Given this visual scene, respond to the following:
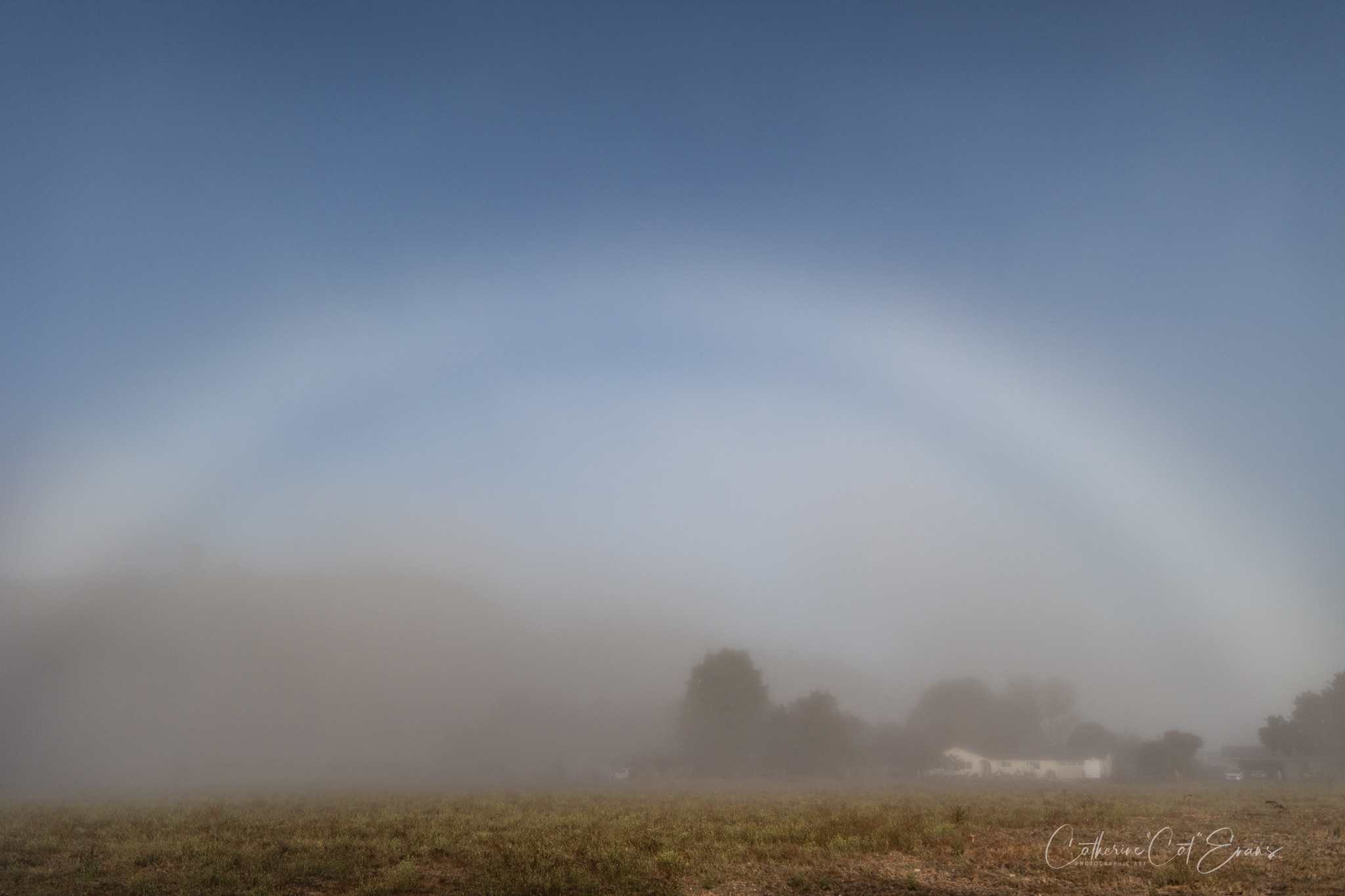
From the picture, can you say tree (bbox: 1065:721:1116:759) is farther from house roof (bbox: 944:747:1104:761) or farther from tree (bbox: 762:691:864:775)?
tree (bbox: 762:691:864:775)

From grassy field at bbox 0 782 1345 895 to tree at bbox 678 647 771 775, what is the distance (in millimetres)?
85631

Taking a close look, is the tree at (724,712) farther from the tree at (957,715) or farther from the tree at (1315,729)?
the tree at (1315,729)

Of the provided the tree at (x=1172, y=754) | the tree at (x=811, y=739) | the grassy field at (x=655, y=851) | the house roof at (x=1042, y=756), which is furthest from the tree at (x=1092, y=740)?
the grassy field at (x=655, y=851)

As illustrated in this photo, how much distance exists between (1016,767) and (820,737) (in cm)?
3277

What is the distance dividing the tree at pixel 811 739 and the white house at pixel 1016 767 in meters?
14.1

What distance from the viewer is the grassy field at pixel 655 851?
69.8ft

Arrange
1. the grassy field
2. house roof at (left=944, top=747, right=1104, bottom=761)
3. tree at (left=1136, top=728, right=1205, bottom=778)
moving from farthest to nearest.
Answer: house roof at (left=944, top=747, right=1104, bottom=761) < tree at (left=1136, top=728, right=1205, bottom=778) < the grassy field

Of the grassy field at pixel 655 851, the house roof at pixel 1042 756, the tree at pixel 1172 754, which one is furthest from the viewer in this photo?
the house roof at pixel 1042 756

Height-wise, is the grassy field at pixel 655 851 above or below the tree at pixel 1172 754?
above

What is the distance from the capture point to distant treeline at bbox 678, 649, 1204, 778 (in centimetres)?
12056

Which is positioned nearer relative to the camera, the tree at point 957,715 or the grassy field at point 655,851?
the grassy field at point 655,851

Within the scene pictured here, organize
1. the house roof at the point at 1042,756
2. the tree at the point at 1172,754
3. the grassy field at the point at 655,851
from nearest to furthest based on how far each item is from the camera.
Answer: the grassy field at the point at 655,851 < the tree at the point at 1172,754 < the house roof at the point at 1042,756

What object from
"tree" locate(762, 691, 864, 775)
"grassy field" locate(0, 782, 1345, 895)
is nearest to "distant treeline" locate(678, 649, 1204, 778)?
"tree" locate(762, 691, 864, 775)

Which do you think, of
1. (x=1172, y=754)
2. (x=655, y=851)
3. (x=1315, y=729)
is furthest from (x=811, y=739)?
(x=655, y=851)
